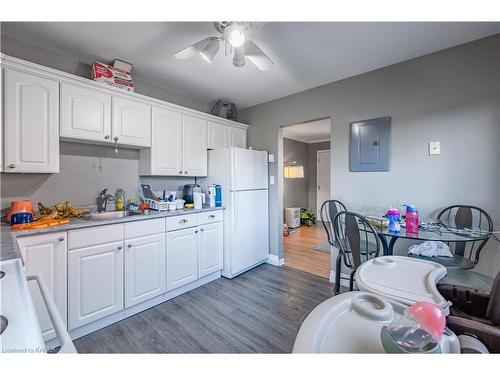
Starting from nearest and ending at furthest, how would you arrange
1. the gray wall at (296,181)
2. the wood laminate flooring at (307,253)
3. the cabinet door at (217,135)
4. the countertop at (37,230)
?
1. the countertop at (37,230)
2. the cabinet door at (217,135)
3. the wood laminate flooring at (307,253)
4. the gray wall at (296,181)

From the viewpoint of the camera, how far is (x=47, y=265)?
1531mm

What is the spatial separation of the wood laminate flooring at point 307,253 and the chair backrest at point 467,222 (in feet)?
4.49

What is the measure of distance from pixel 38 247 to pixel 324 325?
1.87 meters

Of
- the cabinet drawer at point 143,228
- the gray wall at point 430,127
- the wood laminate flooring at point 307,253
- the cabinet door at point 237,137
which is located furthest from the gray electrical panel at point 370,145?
the cabinet drawer at point 143,228

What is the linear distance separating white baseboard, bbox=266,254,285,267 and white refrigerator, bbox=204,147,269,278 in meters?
0.16

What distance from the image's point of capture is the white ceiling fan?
1525 millimetres

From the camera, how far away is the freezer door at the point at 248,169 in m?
2.73

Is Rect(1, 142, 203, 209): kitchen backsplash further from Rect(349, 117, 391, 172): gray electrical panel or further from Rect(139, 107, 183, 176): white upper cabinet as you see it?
Rect(349, 117, 391, 172): gray electrical panel

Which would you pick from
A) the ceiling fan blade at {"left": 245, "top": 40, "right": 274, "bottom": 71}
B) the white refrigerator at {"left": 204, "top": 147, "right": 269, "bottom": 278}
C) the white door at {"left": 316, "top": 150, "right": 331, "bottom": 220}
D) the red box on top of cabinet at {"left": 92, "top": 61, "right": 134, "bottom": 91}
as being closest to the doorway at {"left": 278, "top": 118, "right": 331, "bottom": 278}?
the white door at {"left": 316, "top": 150, "right": 331, "bottom": 220}

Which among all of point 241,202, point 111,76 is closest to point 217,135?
point 241,202

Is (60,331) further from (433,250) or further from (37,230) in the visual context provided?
(433,250)

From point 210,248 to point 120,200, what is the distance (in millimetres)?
1127

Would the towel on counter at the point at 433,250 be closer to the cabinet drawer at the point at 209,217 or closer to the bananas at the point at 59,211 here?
the cabinet drawer at the point at 209,217

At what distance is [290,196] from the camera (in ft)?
19.4
